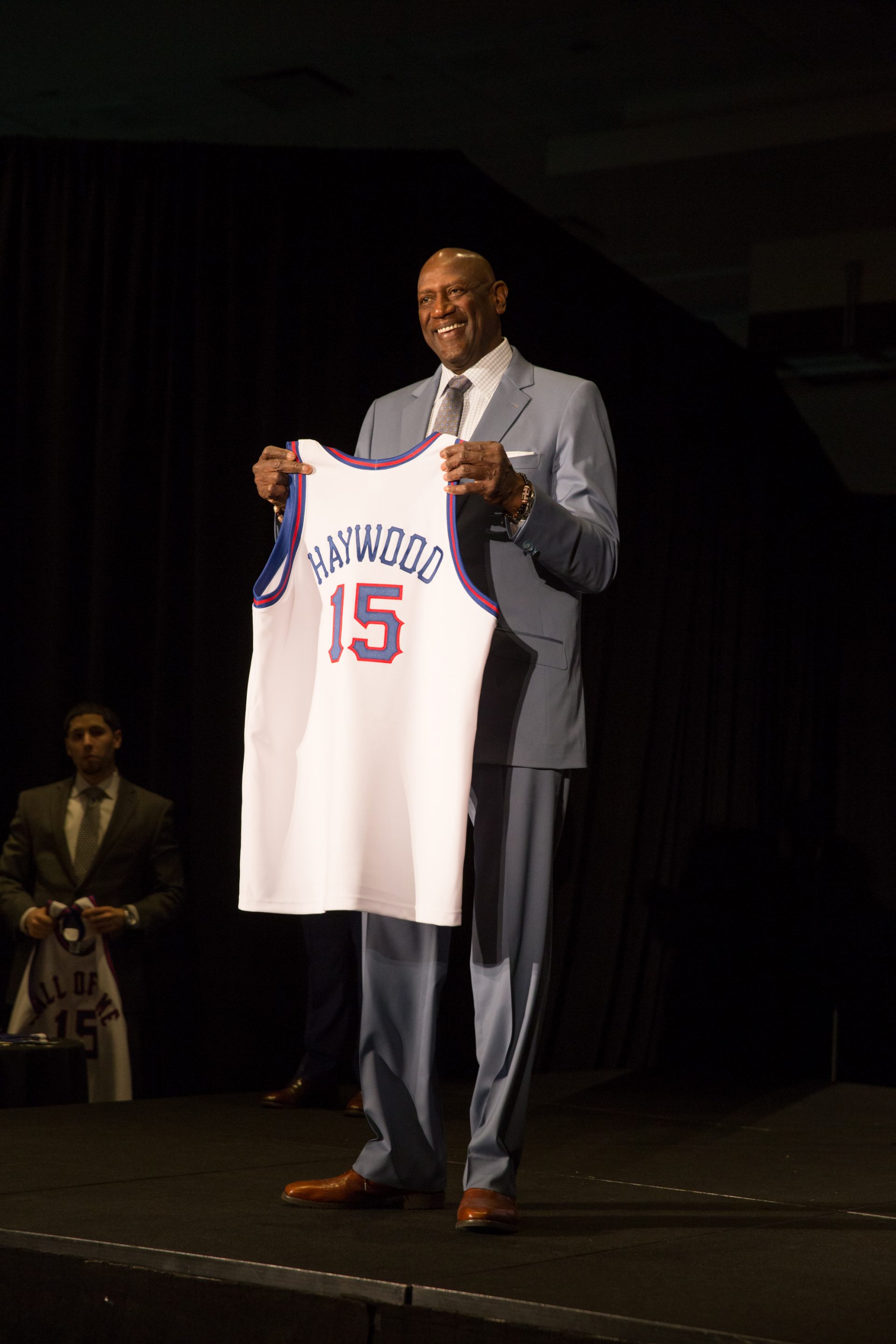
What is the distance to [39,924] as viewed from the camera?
12.7 feet

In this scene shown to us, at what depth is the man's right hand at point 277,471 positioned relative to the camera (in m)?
2.26

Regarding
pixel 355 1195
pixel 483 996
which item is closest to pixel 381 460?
pixel 483 996

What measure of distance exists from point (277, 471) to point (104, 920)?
78.4 inches

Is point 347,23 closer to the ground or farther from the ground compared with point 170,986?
farther from the ground

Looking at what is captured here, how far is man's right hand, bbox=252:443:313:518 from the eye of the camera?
226 cm

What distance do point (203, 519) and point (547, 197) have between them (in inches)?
108

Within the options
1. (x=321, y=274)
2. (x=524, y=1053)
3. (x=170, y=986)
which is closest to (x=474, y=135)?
(x=321, y=274)

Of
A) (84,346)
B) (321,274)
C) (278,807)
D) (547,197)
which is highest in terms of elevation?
(547,197)

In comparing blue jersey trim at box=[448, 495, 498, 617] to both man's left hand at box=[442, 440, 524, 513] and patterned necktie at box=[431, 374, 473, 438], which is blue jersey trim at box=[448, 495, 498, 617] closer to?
man's left hand at box=[442, 440, 524, 513]

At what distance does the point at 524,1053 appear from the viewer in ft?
6.74

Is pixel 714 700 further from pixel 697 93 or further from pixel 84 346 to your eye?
pixel 84 346

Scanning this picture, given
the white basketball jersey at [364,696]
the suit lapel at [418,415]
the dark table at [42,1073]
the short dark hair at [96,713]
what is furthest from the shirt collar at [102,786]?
the suit lapel at [418,415]

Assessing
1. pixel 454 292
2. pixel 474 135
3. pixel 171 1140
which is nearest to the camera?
pixel 454 292

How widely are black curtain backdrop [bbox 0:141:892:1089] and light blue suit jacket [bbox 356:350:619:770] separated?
248 cm
